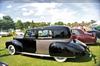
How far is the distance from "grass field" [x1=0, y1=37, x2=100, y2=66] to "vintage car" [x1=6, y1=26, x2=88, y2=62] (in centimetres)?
7

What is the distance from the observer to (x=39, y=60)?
21.3 ft

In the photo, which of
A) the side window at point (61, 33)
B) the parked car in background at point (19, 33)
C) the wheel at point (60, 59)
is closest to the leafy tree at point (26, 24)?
the parked car in background at point (19, 33)

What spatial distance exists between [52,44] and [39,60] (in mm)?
343

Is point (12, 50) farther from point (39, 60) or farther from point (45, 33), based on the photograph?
point (45, 33)

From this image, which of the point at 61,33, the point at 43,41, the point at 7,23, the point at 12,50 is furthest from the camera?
the point at 12,50

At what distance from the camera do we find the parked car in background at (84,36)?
20.9ft

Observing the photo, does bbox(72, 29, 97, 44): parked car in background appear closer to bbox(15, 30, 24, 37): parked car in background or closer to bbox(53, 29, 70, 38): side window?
bbox(53, 29, 70, 38): side window

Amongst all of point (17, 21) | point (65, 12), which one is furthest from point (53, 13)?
point (17, 21)

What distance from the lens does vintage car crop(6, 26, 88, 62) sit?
630 cm

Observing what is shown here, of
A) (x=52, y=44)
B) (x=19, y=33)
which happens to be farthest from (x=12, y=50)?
(x=52, y=44)

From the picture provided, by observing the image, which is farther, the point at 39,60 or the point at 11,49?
the point at 11,49

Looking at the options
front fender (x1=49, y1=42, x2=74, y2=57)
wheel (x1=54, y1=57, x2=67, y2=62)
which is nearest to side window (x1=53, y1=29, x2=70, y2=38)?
front fender (x1=49, y1=42, x2=74, y2=57)

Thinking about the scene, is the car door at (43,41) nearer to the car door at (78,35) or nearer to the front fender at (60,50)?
the front fender at (60,50)

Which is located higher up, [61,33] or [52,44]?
[61,33]
